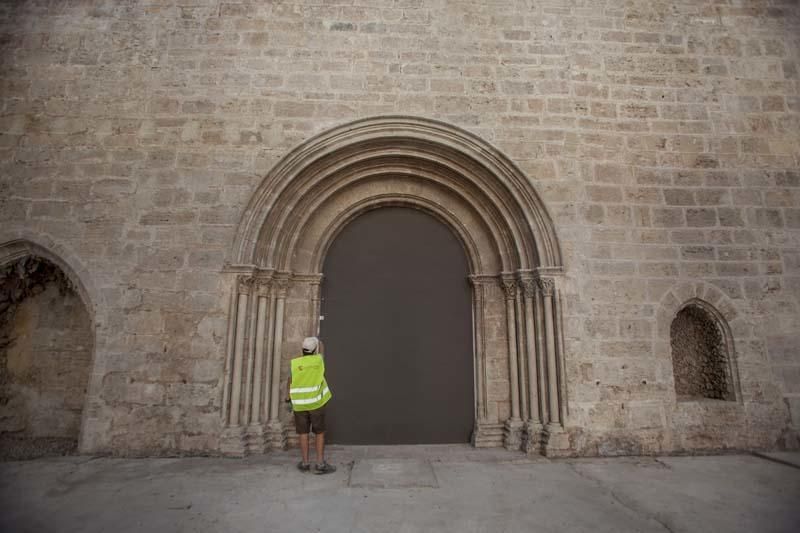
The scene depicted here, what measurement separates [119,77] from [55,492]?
4722 millimetres

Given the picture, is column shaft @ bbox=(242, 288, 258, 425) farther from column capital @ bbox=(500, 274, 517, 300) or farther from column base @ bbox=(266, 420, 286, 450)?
column capital @ bbox=(500, 274, 517, 300)

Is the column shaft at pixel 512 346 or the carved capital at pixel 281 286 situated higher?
the carved capital at pixel 281 286

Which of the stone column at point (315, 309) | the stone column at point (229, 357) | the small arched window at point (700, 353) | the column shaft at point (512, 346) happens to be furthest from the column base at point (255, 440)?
the small arched window at point (700, 353)

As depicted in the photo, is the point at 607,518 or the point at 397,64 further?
the point at 397,64

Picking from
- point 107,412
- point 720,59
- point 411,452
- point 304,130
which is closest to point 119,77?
point 304,130

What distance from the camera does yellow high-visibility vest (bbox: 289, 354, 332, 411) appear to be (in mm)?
4051

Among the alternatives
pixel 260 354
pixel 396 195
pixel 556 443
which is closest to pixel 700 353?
pixel 556 443

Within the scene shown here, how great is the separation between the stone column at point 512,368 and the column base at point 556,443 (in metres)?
0.38

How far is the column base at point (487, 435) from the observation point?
5051 millimetres

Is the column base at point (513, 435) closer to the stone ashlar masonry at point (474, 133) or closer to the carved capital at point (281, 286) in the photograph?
the stone ashlar masonry at point (474, 133)

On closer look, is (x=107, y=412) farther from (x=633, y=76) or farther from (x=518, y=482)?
(x=633, y=76)

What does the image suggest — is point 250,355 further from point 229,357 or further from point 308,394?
point 308,394

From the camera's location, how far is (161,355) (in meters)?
4.61

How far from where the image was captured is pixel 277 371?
5.06 meters
